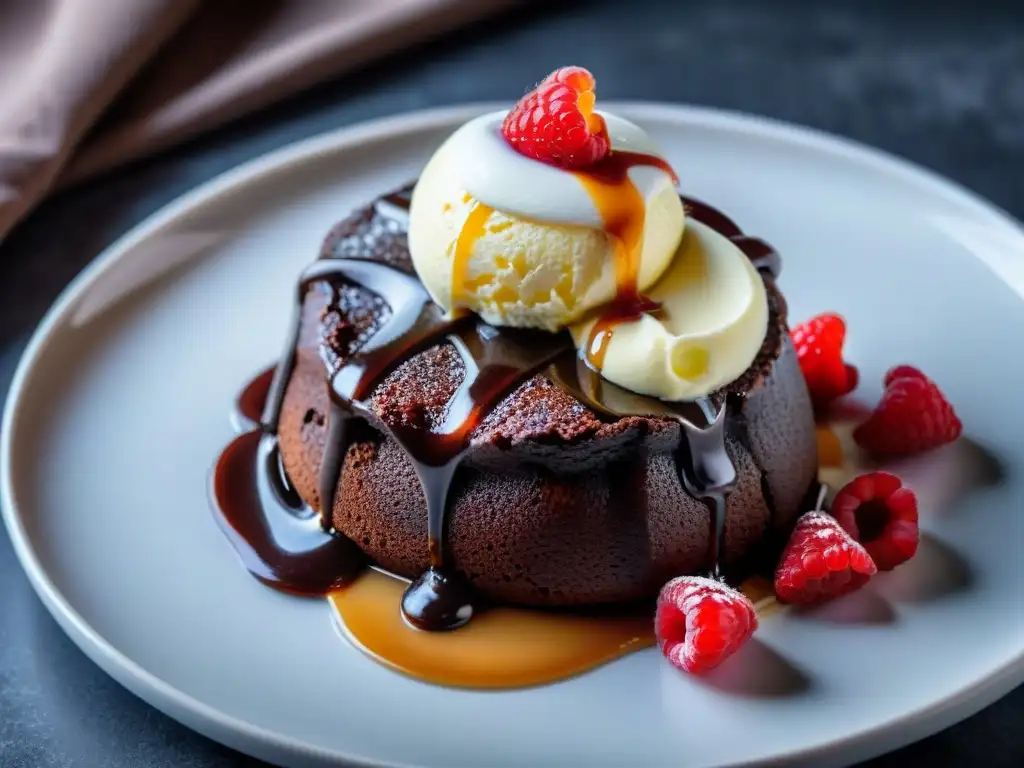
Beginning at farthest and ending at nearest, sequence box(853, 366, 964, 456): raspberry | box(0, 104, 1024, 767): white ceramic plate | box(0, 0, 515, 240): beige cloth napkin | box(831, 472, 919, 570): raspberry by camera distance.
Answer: box(0, 0, 515, 240): beige cloth napkin < box(853, 366, 964, 456): raspberry < box(831, 472, 919, 570): raspberry < box(0, 104, 1024, 767): white ceramic plate

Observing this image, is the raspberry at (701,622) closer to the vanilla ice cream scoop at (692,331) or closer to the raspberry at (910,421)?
the vanilla ice cream scoop at (692,331)

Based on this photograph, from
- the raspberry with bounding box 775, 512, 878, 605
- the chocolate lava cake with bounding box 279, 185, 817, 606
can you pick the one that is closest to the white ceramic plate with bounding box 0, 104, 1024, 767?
the raspberry with bounding box 775, 512, 878, 605

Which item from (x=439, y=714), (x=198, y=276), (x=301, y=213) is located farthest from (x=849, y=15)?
(x=439, y=714)

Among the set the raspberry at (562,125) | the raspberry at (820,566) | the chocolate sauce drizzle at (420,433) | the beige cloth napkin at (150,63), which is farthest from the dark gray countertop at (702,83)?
the raspberry at (820,566)

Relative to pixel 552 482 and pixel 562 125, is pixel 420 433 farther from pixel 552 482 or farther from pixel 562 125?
pixel 562 125

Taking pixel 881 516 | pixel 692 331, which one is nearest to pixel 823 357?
pixel 881 516

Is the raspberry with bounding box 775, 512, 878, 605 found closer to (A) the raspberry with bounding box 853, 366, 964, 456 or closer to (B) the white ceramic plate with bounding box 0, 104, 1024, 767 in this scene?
(B) the white ceramic plate with bounding box 0, 104, 1024, 767
